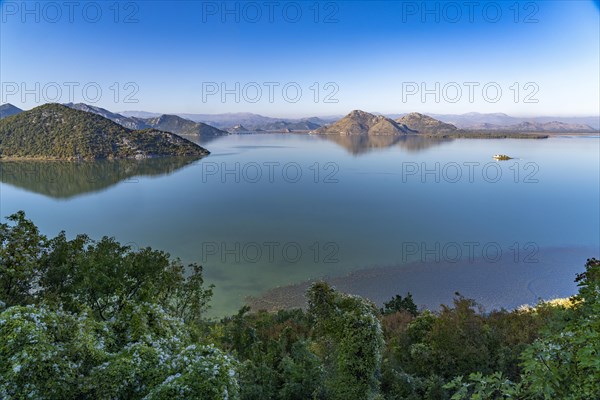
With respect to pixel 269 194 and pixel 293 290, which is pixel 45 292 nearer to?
pixel 293 290

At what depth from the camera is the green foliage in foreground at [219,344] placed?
15.6 feet

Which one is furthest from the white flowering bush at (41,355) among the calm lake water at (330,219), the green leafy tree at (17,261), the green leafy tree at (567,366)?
the calm lake water at (330,219)

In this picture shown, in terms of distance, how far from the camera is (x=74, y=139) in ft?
358

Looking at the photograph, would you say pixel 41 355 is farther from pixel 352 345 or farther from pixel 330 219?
pixel 330 219

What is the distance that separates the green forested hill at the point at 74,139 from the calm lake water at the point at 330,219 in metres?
22.2

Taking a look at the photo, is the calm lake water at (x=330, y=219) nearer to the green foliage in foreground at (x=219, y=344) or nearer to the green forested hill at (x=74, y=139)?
the green foliage in foreground at (x=219, y=344)

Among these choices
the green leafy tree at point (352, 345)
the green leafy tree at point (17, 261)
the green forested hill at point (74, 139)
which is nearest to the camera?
the green leafy tree at point (17, 261)

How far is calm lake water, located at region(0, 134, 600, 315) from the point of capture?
98.0ft

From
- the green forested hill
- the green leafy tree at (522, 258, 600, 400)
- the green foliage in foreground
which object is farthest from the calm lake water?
the green forested hill

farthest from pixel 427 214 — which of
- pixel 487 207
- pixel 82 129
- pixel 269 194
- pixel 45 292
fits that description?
pixel 82 129

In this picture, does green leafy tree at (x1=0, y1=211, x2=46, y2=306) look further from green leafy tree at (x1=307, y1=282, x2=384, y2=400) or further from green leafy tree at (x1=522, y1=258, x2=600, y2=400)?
green leafy tree at (x1=522, y1=258, x2=600, y2=400)

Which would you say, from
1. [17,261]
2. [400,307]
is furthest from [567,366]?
[400,307]

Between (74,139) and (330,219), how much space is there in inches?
3985

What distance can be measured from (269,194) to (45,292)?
51.2 m
